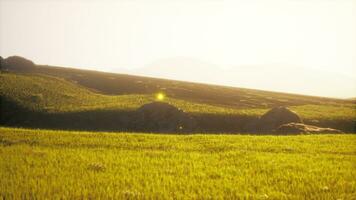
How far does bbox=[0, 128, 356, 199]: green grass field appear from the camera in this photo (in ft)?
41.0

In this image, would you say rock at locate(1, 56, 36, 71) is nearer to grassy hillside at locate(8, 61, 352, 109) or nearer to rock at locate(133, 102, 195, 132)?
grassy hillside at locate(8, 61, 352, 109)

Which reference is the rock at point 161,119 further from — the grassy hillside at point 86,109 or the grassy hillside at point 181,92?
the grassy hillside at point 181,92

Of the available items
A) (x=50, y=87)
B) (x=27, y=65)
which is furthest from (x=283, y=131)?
(x=27, y=65)

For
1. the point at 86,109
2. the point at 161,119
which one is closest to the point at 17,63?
the point at 86,109

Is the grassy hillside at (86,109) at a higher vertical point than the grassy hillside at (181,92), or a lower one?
lower

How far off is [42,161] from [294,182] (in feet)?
38.8

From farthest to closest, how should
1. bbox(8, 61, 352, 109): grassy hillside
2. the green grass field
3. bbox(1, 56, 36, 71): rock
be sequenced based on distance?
1. bbox(1, 56, 36, 71): rock
2. bbox(8, 61, 352, 109): grassy hillside
3. the green grass field

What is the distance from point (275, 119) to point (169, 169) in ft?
114

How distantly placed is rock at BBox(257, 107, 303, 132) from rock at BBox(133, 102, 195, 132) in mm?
9710

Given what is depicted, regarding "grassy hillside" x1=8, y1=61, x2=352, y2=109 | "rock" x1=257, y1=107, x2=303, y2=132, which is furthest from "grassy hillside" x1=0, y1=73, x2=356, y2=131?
"grassy hillside" x1=8, y1=61, x2=352, y2=109

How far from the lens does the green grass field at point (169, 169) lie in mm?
12492

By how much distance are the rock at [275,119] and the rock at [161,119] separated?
9.71 m

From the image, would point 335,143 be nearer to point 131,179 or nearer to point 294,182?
point 294,182

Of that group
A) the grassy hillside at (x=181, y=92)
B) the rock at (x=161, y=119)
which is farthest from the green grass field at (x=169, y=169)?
the grassy hillside at (x=181, y=92)
